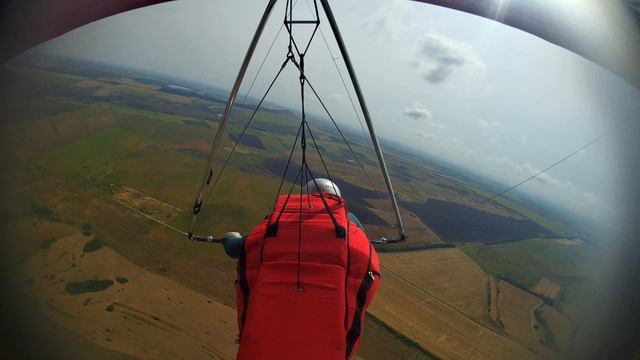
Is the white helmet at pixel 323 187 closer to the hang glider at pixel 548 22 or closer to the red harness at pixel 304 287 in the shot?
the red harness at pixel 304 287

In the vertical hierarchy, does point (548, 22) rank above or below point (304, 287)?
above

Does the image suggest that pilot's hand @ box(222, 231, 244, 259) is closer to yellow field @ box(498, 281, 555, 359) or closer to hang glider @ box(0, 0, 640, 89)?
hang glider @ box(0, 0, 640, 89)

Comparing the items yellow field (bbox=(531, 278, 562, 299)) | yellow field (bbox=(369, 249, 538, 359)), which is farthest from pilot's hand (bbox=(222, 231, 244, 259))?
yellow field (bbox=(531, 278, 562, 299))

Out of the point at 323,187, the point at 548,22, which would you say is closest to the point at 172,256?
the point at 323,187

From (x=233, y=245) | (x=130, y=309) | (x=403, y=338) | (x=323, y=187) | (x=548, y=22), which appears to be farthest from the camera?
(x=403, y=338)

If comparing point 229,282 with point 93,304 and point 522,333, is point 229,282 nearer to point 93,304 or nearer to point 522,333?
point 93,304

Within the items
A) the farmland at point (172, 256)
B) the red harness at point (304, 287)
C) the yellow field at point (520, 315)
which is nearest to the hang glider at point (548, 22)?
the farmland at point (172, 256)

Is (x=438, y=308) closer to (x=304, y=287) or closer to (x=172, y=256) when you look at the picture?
(x=172, y=256)
